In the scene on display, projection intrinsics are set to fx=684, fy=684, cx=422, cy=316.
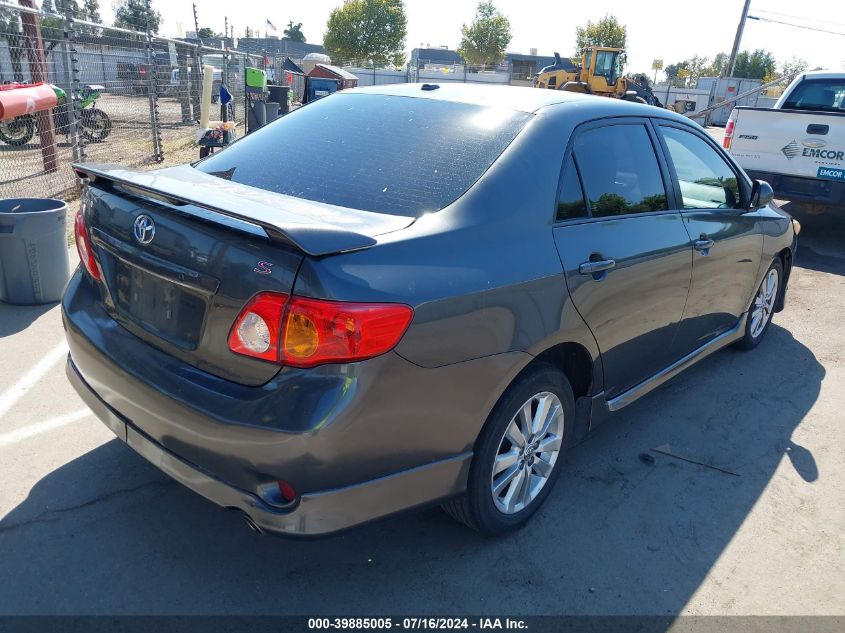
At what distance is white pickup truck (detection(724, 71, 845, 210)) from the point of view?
8.10m

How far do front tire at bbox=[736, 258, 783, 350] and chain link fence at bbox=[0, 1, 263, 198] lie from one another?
771cm

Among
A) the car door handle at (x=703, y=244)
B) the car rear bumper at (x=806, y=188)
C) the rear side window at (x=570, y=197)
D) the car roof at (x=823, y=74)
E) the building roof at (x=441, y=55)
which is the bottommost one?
the building roof at (x=441, y=55)

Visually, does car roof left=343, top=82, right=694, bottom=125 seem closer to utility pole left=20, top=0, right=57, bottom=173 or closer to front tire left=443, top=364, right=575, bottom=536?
front tire left=443, top=364, right=575, bottom=536

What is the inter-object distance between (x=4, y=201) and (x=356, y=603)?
429 centimetres

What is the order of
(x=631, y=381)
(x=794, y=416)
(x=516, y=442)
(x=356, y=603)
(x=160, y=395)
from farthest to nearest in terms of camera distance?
(x=794, y=416) < (x=631, y=381) < (x=516, y=442) < (x=356, y=603) < (x=160, y=395)

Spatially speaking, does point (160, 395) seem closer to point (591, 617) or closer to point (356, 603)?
point (356, 603)

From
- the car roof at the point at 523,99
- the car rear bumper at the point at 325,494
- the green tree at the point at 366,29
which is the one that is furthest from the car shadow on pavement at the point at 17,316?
the green tree at the point at 366,29

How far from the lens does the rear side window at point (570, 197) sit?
2.84 meters

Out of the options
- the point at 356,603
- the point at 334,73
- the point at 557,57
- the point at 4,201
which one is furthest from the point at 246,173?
the point at 557,57

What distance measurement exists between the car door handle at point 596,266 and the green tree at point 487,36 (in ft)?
257

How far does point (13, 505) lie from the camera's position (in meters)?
2.90

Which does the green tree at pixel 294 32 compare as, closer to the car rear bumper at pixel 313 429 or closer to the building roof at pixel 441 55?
the building roof at pixel 441 55

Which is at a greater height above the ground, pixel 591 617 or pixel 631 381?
pixel 631 381

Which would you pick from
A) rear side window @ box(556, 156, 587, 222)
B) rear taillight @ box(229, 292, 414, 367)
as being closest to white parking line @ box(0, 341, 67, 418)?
rear taillight @ box(229, 292, 414, 367)
